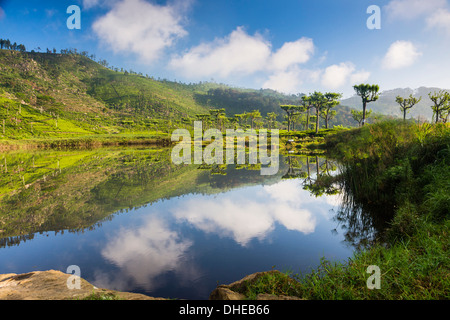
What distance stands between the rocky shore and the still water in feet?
2.37

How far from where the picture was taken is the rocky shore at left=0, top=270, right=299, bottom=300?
9.95 ft

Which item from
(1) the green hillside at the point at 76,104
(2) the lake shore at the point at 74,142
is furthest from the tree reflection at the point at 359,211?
(1) the green hillside at the point at 76,104

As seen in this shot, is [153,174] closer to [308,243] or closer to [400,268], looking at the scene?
[308,243]

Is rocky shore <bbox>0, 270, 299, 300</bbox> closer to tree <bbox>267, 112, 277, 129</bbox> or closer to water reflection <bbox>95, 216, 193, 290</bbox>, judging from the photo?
water reflection <bbox>95, 216, 193, 290</bbox>

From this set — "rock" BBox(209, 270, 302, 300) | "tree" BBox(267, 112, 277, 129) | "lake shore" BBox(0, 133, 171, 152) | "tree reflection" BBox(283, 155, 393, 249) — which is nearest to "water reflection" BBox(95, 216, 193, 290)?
"rock" BBox(209, 270, 302, 300)

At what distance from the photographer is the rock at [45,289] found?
337 centimetres

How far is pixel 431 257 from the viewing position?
128 inches

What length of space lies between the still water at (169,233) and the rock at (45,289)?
692mm

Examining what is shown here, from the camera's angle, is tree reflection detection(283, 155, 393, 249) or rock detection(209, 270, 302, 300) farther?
tree reflection detection(283, 155, 393, 249)

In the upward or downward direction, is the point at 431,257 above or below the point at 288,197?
above

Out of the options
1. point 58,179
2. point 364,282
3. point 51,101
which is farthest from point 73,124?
point 364,282

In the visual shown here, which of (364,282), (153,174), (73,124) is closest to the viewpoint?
(364,282)

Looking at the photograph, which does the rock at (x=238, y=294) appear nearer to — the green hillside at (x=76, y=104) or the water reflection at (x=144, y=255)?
the water reflection at (x=144, y=255)
